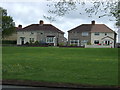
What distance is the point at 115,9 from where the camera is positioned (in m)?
8.12

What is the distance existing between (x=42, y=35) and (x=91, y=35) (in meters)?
12.6

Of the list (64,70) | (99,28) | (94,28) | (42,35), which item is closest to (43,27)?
(42,35)

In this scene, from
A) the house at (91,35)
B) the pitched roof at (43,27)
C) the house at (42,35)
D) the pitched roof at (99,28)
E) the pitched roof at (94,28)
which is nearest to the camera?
the pitched roof at (43,27)

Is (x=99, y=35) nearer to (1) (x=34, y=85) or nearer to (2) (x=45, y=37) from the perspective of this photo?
(2) (x=45, y=37)

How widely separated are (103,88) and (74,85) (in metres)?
0.85

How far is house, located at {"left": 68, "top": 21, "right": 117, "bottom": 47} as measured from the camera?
54094mm

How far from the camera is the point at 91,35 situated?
5641 cm

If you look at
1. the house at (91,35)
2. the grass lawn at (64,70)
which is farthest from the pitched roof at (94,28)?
the grass lawn at (64,70)

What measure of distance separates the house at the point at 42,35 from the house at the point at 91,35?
4.80 m

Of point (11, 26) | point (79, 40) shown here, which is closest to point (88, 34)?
point (79, 40)

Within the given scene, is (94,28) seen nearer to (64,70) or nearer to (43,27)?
(43,27)

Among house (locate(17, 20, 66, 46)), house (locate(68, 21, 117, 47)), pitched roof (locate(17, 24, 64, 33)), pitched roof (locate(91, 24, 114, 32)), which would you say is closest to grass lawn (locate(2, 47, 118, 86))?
pitched roof (locate(17, 24, 64, 33))

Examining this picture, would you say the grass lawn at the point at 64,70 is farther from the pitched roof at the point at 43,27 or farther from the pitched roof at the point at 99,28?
the pitched roof at the point at 99,28

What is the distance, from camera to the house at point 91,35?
5409cm
